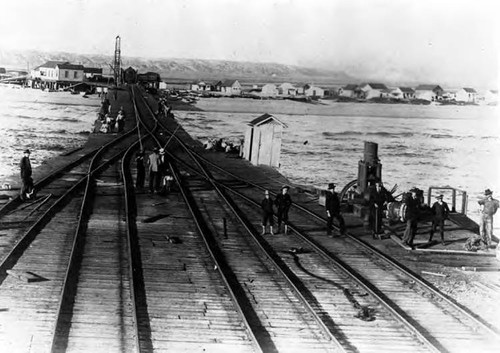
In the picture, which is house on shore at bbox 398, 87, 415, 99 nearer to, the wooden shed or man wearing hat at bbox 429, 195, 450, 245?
the wooden shed

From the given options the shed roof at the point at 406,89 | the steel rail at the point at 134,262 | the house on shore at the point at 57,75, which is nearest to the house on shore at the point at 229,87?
the house on shore at the point at 57,75

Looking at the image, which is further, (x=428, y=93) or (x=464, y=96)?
(x=428, y=93)

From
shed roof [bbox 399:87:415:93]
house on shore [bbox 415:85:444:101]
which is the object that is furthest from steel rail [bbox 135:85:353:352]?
shed roof [bbox 399:87:415:93]

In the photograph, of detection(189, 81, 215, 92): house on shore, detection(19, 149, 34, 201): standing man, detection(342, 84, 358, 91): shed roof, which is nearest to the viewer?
detection(19, 149, 34, 201): standing man

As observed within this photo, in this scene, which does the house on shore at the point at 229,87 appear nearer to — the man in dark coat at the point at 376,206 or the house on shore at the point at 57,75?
the house on shore at the point at 57,75

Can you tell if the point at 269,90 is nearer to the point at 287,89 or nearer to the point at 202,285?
the point at 287,89

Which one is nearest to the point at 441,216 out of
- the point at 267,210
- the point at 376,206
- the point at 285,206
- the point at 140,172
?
the point at 376,206

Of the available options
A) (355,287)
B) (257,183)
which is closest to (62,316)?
(355,287)
